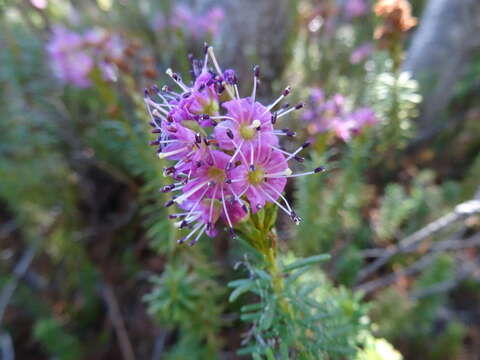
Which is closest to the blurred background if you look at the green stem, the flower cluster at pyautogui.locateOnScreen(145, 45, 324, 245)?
the green stem

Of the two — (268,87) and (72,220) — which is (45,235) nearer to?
(72,220)

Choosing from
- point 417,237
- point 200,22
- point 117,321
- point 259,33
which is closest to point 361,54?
point 259,33

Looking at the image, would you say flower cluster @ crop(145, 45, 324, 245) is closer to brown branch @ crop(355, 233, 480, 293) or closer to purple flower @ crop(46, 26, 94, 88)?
brown branch @ crop(355, 233, 480, 293)

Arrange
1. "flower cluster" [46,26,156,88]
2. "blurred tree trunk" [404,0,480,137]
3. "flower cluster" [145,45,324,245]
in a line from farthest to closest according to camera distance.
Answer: "blurred tree trunk" [404,0,480,137] < "flower cluster" [46,26,156,88] < "flower cluster" [145,45,324,245]

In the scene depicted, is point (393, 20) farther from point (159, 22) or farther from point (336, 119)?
point (159, 22)

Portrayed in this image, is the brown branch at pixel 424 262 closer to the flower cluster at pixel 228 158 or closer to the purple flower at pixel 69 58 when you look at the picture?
the flower cluster at pixel 228 158

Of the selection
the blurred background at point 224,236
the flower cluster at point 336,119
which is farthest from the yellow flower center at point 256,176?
the flower cluster at point 336,119

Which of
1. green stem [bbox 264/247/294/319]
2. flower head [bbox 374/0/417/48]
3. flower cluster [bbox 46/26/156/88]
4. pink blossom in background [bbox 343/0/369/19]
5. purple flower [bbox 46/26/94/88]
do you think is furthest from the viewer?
pink blossom in background [bbox 343/0/369/19]

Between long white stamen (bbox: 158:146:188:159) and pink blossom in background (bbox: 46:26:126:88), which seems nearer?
long white stamen (bbox: 158:146:188:159)

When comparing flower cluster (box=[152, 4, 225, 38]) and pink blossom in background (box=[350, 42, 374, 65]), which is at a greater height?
flower cluster (box=[152, 4, 225, 38])
